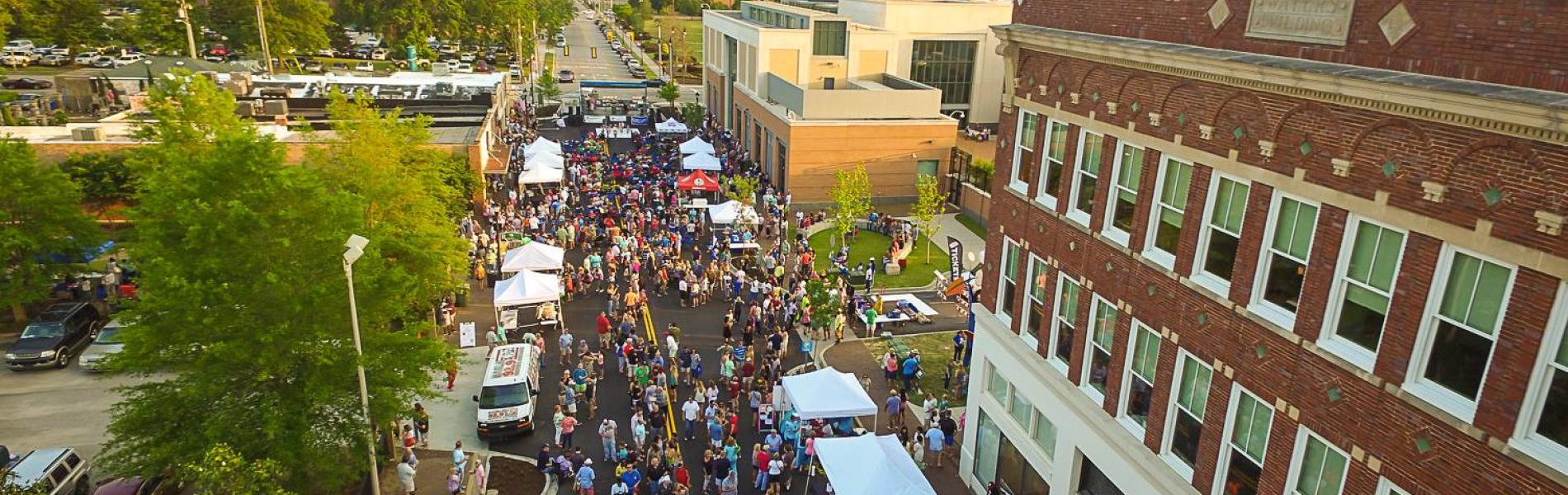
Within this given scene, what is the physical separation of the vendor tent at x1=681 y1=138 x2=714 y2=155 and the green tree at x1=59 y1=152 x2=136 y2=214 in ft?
83.0

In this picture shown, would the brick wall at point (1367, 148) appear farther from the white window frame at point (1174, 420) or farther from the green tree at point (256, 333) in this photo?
the green tree at point (256, 333)

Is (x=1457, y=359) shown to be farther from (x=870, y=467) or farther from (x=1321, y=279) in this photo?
(x=870, y=467)

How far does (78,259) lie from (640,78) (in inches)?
3114

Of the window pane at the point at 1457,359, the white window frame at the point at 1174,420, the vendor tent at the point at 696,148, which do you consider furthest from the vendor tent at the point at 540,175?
the window pane at the point at 1457,359

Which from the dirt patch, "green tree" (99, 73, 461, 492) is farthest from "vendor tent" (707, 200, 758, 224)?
"green tree" (99, 73, 461, 492)

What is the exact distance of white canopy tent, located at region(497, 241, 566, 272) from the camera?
1162 inches

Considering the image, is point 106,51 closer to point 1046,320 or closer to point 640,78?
point 640,78

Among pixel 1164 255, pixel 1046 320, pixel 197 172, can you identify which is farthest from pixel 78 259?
pixel 1164 255

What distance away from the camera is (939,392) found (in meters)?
24.3

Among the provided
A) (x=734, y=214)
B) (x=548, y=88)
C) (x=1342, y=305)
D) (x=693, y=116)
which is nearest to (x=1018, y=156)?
(x=1342, y=305)

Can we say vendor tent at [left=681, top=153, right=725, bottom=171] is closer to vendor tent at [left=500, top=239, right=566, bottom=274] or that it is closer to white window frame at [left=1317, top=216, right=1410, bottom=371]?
vendor tent at [left=500, top=239, right=566, bottom=274]

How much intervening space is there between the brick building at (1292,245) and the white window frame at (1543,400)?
0.06 feet

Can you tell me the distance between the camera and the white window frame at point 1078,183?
1509cm

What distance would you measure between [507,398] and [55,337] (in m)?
14.4
